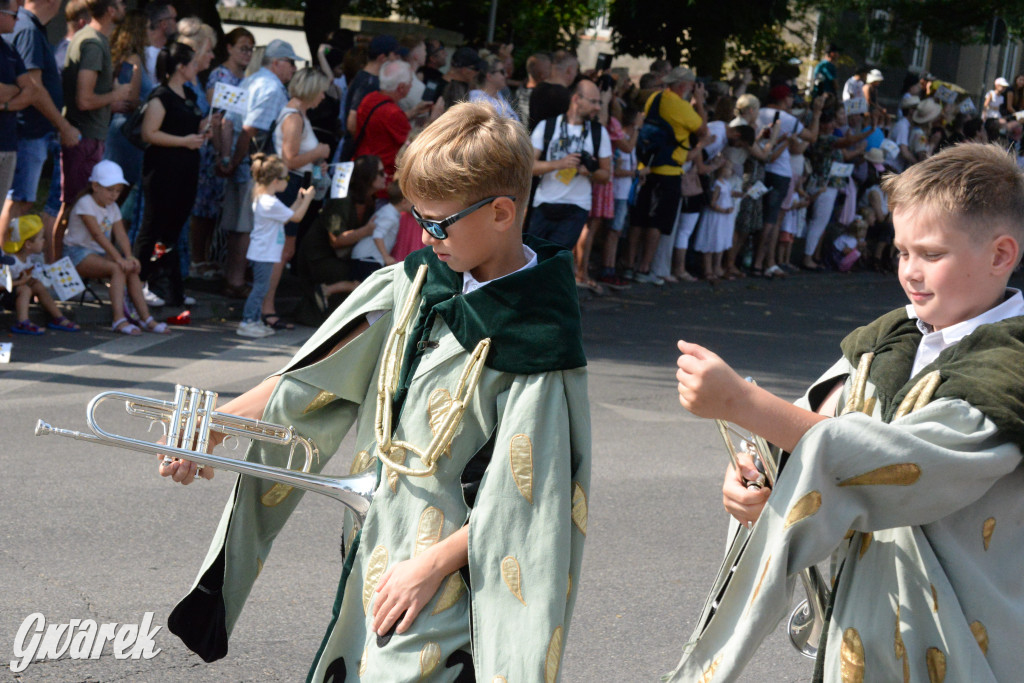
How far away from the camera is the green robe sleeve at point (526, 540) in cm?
208

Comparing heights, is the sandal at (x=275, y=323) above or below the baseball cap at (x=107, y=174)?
below

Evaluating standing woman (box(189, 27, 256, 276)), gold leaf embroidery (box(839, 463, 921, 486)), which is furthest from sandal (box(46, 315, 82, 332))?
gold leaf embroidery (box(839, 463, 921, 486))

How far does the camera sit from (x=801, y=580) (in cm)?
232

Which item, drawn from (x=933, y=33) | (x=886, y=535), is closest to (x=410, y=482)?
(x=886, y=535)

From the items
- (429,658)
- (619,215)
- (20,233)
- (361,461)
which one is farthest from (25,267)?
(429,658)

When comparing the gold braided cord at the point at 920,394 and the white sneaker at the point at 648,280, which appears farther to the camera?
the white sneaker at the point at 648,280

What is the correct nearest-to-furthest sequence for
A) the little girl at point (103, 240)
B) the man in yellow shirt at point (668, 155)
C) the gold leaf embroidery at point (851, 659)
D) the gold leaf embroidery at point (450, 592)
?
1. the gold leaf embroidery at point (851, 659)
2. the gold leaf embroidery at point (450, 592)
3. the little girl at point (103, 240)
4. the man in yellow shirt at point (668, 155)

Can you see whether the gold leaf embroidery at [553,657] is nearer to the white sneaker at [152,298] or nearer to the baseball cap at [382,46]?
the white sneaker at [152,298]

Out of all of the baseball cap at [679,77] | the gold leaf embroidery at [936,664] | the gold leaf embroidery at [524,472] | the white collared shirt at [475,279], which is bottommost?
the gold leaf embroidery at [936,664]

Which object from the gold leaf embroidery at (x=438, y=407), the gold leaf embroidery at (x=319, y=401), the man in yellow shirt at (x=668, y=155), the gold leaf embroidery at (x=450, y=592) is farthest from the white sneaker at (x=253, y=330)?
the gold leaf embroidery at (x=450, y=592)

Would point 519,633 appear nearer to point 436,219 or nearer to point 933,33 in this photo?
point 436,219

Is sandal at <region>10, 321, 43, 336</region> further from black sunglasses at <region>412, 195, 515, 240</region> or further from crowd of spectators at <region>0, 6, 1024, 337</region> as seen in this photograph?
black sunglasses at <region>412, 195, 515, 240</region>

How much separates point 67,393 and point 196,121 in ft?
9.61

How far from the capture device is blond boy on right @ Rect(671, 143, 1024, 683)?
6.31ft
